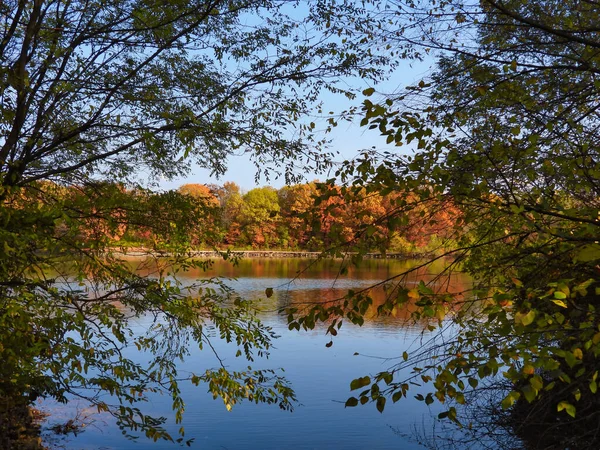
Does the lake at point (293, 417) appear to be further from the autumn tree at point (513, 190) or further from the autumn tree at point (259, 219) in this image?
the autumn tree at point (259, 219)

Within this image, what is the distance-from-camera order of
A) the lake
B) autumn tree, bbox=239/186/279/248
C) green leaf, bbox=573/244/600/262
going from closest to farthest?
green leaf, bbox=573/244/600/262
the lake
autumn tree, bbox=239/186/279/248

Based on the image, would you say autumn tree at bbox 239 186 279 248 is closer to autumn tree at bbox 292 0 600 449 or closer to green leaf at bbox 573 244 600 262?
autumn tree at bbox 292 0 600 449

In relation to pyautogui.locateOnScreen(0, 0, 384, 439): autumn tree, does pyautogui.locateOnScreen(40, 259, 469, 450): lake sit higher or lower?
lower

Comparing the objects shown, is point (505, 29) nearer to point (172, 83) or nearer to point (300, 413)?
point (172, 83)

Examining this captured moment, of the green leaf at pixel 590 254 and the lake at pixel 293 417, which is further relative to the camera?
the lake at pixel 293 417

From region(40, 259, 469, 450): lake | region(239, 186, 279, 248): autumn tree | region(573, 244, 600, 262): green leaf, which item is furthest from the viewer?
region(239, 186, 279, 248): autumn tree

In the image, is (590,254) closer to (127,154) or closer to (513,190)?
(513,190)

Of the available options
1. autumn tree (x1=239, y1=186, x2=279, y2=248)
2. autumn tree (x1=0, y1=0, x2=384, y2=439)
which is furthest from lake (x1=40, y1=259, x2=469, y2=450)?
autumn tree (x1=239, y1=186, x2=279, y2=248)

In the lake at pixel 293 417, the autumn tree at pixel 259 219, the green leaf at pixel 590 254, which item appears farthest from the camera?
the autumn tree at pixel 259 219

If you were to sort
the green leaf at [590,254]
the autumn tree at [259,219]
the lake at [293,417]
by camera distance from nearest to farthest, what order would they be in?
1. the green leaf at [590,254]
2. the lake at [293,417]
3. the autumn tree at [259,219]

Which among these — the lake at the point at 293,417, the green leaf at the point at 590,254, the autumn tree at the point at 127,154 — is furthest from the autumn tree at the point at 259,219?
the green leaf at the point at 590,254

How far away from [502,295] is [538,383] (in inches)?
14.8

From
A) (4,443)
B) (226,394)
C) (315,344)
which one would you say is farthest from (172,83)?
(315,344)

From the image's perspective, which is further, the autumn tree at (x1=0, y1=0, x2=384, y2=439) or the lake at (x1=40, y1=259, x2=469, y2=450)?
the lake at (x1=40, y1=259, x2=469, y2=450)
